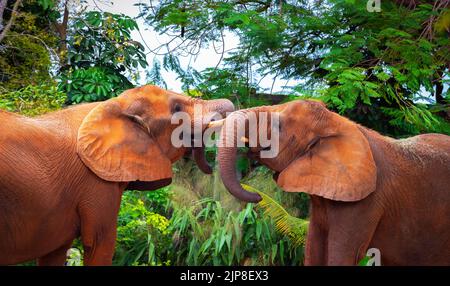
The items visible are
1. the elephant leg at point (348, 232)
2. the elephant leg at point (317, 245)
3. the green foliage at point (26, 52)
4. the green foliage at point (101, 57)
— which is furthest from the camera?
the green foliage at point (26, 52)

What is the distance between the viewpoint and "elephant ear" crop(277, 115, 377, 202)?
6344mm

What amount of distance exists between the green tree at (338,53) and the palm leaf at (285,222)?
4.71 feet

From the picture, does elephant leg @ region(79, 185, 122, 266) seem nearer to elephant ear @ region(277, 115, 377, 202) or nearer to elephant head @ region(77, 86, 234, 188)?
elephant head @ region(77, 86, 234, 188)

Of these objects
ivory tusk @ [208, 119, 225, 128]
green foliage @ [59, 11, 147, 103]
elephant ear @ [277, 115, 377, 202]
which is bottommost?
elephant ear @ [277, 115, 377, 202]

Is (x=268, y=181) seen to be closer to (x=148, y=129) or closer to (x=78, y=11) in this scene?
(x=148, y=129)

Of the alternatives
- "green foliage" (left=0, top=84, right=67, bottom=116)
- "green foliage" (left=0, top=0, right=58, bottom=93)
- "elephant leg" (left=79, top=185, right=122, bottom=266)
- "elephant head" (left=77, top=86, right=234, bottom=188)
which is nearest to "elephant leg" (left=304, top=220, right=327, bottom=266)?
"elephant head" (left=77, top=86, right=234, bottom=188)

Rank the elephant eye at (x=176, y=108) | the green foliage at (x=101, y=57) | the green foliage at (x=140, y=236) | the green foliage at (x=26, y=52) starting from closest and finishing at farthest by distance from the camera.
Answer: the elephant eye at (x=176, y=108) → the green foliage at (x=140, y=236) → the green foliage at (x=101, y=57) → the green foliage at (x=26, y=52)

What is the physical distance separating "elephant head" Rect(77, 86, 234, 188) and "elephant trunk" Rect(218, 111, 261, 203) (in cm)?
49

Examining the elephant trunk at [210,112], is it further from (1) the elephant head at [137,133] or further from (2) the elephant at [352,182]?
(2) the elephant at [352,182]

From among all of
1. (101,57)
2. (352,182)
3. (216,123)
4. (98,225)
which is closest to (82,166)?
(98,225)

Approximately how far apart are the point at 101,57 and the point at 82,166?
5.38m

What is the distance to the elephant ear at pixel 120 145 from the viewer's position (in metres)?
6.48

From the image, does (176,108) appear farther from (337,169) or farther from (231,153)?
(337,169)

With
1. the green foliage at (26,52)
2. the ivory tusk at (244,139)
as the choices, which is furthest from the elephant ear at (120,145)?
the green foliage at (26,52)
